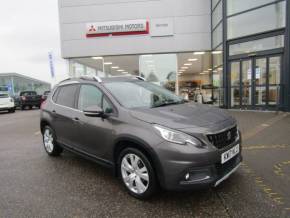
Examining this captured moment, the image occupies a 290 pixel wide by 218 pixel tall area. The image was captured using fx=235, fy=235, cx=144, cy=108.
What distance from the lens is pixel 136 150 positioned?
3.01 m

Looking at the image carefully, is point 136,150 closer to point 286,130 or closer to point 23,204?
point 23,204

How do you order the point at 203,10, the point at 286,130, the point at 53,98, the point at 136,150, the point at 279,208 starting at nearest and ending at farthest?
the point at 279,208 < the point at 136,150 < the point at 53,98 < the point at 286,130 < the point at 203,10

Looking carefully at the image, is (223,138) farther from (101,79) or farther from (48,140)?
(48,140)

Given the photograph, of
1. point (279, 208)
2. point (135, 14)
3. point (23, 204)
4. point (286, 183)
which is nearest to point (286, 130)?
point (286, 183)

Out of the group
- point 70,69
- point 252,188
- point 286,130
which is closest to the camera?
point 252,188

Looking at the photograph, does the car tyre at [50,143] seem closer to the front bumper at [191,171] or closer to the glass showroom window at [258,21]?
the front bumper at [191,171]

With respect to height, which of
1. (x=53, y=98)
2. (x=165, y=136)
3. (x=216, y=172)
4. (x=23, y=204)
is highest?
(x=53, y=98)

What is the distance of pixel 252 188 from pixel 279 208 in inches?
20.6

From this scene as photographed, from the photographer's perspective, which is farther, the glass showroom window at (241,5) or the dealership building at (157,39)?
the dealership building at (157,39)

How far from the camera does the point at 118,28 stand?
14477 millimetres

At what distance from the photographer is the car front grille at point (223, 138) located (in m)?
2.83

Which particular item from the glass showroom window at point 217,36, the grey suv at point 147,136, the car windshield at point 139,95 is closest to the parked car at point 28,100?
the glass showroom window at point 217,36

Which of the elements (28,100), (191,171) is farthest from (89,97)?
(28,100)

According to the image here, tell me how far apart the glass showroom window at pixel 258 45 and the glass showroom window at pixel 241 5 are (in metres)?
1.56
